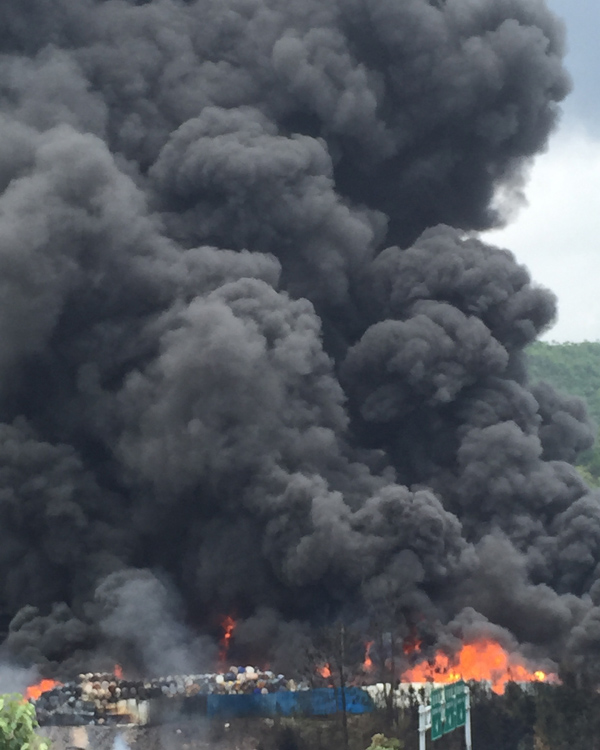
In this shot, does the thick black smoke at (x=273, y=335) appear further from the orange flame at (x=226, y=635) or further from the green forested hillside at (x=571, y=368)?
the green forested hillside at (x=571, y=368)

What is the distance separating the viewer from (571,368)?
393 feet

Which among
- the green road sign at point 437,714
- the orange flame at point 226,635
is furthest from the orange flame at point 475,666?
the green road sign at point 437,714

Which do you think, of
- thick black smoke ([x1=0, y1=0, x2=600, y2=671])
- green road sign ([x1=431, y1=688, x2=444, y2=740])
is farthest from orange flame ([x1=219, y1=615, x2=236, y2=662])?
green road sign ([x1=431, y1=688, x2=444, y2=740])

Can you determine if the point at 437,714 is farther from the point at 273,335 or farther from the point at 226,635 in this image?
the point at 273,335

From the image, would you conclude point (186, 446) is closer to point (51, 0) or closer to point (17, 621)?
point (17, 621)

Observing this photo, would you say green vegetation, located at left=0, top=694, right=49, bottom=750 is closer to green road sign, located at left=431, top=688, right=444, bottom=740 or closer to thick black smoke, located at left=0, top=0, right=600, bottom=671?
green road sign, located at left=431, top=688, right=444, bottom=740

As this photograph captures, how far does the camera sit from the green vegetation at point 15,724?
1391 centimetres

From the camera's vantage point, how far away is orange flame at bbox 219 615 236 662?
161 ft

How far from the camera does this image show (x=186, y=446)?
4897 cm

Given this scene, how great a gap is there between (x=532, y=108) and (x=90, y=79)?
20946mm

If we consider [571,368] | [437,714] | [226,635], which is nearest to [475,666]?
[226,635]

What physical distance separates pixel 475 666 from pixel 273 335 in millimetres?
15654

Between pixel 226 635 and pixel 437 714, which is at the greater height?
pixel 226 635

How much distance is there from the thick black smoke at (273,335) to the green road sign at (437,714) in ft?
46.3
